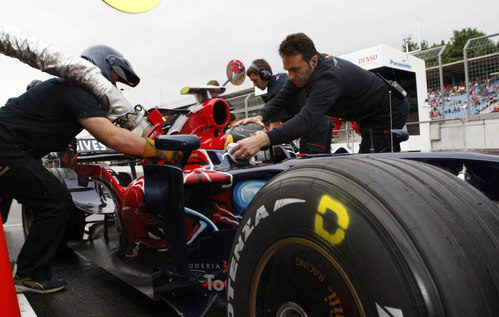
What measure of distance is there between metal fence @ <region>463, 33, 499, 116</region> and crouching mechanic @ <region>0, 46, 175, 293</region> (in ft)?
25.2

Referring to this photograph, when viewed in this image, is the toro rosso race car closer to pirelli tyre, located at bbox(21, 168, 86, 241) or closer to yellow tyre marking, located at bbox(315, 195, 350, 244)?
yellow tyre marking, located at bbox(315, 195, 350, 244)

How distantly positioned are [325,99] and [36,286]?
7.83 feet

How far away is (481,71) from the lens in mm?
8227

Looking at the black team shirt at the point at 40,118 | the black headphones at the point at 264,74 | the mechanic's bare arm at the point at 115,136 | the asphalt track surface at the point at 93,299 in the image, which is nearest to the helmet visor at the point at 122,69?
the black team shirt at the point at 40,118

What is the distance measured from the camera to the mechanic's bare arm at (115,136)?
2.38m

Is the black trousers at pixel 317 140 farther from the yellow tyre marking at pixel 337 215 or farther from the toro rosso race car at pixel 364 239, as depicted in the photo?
the yellow tyre marking at pixel 337 215

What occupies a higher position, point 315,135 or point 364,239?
point 315,135

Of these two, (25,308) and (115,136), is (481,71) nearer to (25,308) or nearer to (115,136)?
(115,136)

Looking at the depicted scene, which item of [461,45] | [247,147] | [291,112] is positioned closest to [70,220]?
[291,112]

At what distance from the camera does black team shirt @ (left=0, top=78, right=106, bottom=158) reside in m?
2.70

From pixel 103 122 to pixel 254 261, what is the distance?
1764 mm

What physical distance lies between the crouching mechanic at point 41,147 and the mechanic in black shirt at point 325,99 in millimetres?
1109

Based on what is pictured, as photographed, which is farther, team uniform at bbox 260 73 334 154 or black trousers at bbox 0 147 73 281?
team uniform at bbox 260 73 334 154

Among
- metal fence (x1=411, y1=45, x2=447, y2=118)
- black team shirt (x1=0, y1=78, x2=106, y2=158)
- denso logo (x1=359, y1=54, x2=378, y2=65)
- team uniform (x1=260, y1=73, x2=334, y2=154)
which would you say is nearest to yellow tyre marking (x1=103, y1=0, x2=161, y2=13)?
black team shirt (x1=0, y1=78, x2=106, y2=158)
